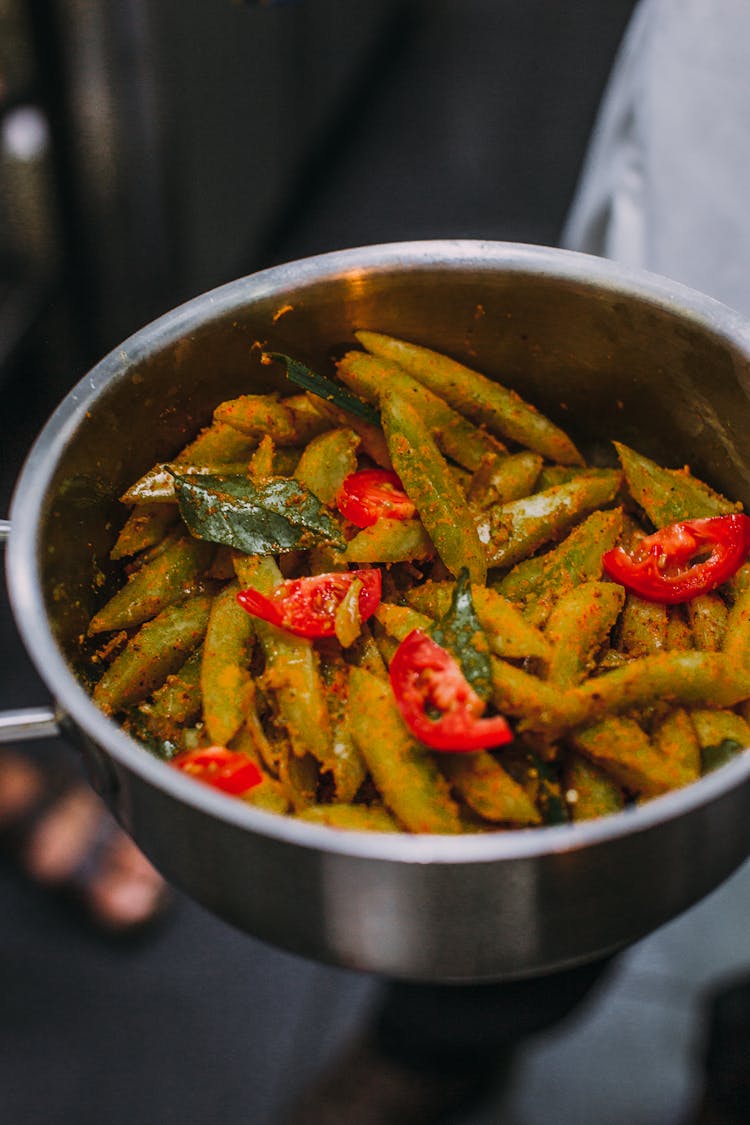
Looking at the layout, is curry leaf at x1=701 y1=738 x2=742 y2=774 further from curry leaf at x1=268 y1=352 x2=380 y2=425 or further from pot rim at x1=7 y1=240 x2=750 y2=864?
curry leaf at x1=268 y1=352 x2=380 y2=425

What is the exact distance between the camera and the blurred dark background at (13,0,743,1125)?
4.44ft

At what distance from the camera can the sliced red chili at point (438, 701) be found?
86cm

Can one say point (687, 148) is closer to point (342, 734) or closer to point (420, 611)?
point (420, 611)

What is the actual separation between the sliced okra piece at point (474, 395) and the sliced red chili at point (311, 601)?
0.26 meters

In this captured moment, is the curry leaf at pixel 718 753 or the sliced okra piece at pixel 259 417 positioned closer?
the curry leaf at pixel 718 753

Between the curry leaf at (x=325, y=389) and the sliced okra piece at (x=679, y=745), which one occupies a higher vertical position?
the curry leaf at (x=325, y=389)

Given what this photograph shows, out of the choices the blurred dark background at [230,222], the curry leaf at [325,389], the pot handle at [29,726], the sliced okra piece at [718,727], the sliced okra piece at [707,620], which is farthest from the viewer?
the blurred dark background at [230,222]

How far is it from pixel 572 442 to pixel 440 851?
0.75m

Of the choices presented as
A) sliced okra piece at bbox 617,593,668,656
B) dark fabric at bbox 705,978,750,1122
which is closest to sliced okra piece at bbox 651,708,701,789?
sliced okra piece at bbox 617,593,668,656

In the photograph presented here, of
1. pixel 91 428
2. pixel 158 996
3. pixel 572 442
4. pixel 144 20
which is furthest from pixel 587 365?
pixel 144 20

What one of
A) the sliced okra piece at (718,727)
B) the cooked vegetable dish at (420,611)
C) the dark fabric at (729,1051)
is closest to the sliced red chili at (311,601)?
the cooked vegetable dish at (420,611)

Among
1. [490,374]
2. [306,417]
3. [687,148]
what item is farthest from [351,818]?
[687,148]

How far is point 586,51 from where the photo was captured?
169 inches

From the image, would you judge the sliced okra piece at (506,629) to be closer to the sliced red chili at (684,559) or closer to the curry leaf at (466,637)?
the curry leaf at (466,637)
